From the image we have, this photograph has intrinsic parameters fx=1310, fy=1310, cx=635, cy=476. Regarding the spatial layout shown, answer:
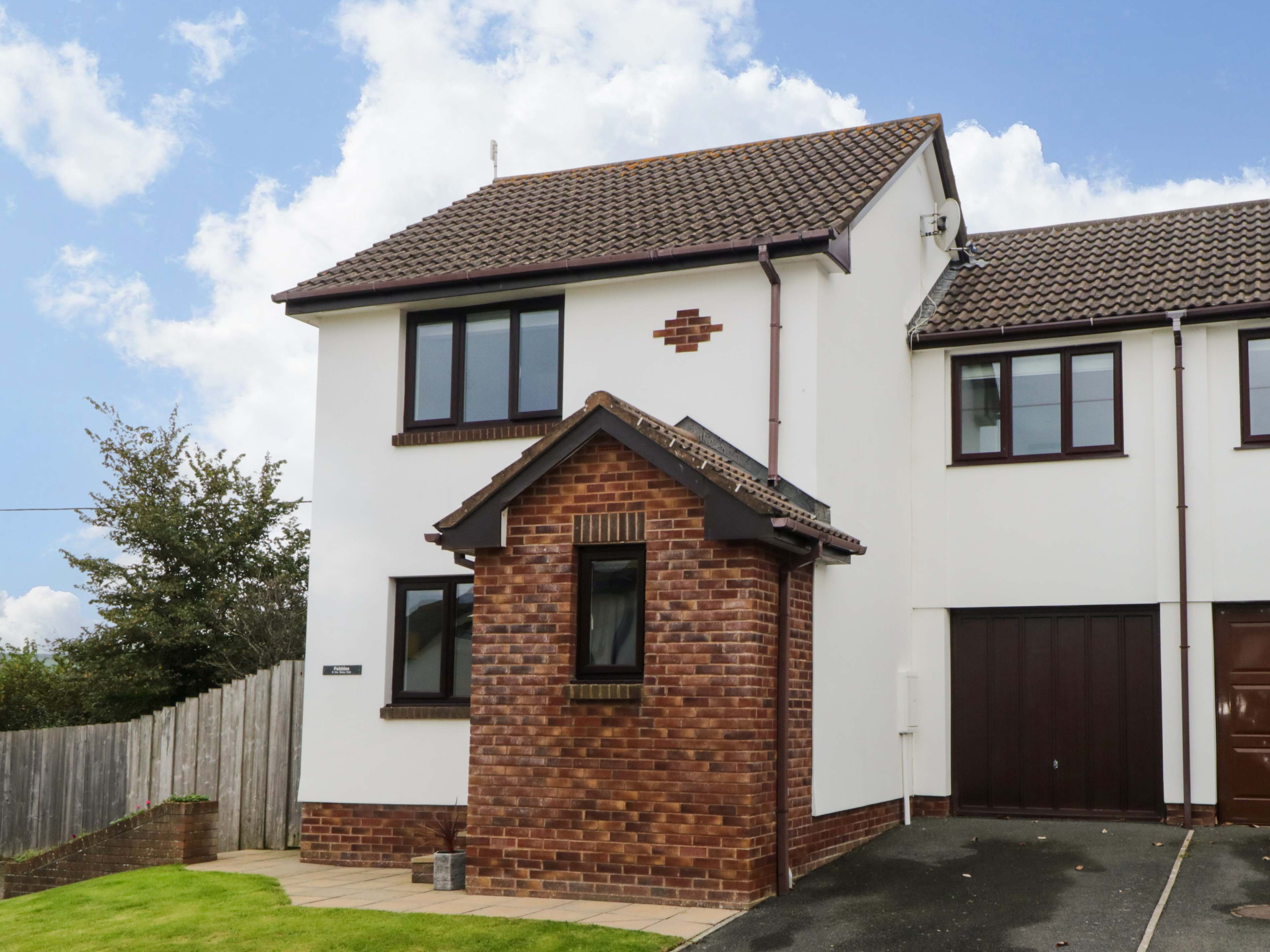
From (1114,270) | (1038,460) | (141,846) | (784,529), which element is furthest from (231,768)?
(1114,270)

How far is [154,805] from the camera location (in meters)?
12.6

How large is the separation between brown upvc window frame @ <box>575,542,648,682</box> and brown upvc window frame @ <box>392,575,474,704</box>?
239cm

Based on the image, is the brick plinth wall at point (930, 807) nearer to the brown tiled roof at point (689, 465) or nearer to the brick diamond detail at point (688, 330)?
the brown tiled roof at point (689, 465)

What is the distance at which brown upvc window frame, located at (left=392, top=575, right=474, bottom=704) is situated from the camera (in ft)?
41.0

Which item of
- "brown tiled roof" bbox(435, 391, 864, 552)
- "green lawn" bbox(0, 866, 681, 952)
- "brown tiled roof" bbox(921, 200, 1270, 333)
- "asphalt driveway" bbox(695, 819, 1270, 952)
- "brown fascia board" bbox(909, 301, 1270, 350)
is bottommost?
"green lawn" bbox(0, 866, 681, 952)

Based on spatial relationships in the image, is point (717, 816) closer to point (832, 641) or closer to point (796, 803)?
point (796, 803)

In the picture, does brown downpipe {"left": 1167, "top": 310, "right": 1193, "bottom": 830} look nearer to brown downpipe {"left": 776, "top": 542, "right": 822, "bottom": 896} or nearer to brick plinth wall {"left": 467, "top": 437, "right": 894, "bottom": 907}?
brick plinth wall {"left": 467, "top": 437, "right": 894, "bottom": 907}

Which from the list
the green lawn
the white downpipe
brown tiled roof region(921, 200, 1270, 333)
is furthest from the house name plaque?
brown tiled roof region(921, 200, 1270, 333)

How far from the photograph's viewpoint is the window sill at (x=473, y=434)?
1252 centimetres

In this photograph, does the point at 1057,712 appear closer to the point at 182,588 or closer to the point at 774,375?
the point at 774,375

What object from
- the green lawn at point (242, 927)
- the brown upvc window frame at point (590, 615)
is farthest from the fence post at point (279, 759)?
the brown upvc window frame at point (590, 615)

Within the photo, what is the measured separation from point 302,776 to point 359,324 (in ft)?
15.1

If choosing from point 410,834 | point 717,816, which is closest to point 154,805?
point 410,834

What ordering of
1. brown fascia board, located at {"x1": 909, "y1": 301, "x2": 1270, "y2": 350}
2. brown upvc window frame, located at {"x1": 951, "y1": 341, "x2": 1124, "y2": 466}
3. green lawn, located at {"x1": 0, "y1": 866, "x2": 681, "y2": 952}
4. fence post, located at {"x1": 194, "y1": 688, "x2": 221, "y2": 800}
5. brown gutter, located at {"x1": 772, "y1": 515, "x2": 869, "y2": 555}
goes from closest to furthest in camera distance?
green lawn, located at {"x1": 0, "y1": 866, "x2": 681, "y2": 952} < brown gutter, located at {"x1": 772, "y1": 515, "x2": 869, "y2": 555} < brown fascia board, located at {"x1": 909, "y1": 301, "x2": 1270, "y2": 350} < brown upvc window frame, located at {"x1": 951, "y1": 341, "x2": 1124, "y2": 466} < fence post, located at {"x1": 194, "y1": 688, "x2": 221, "y2": 800}
